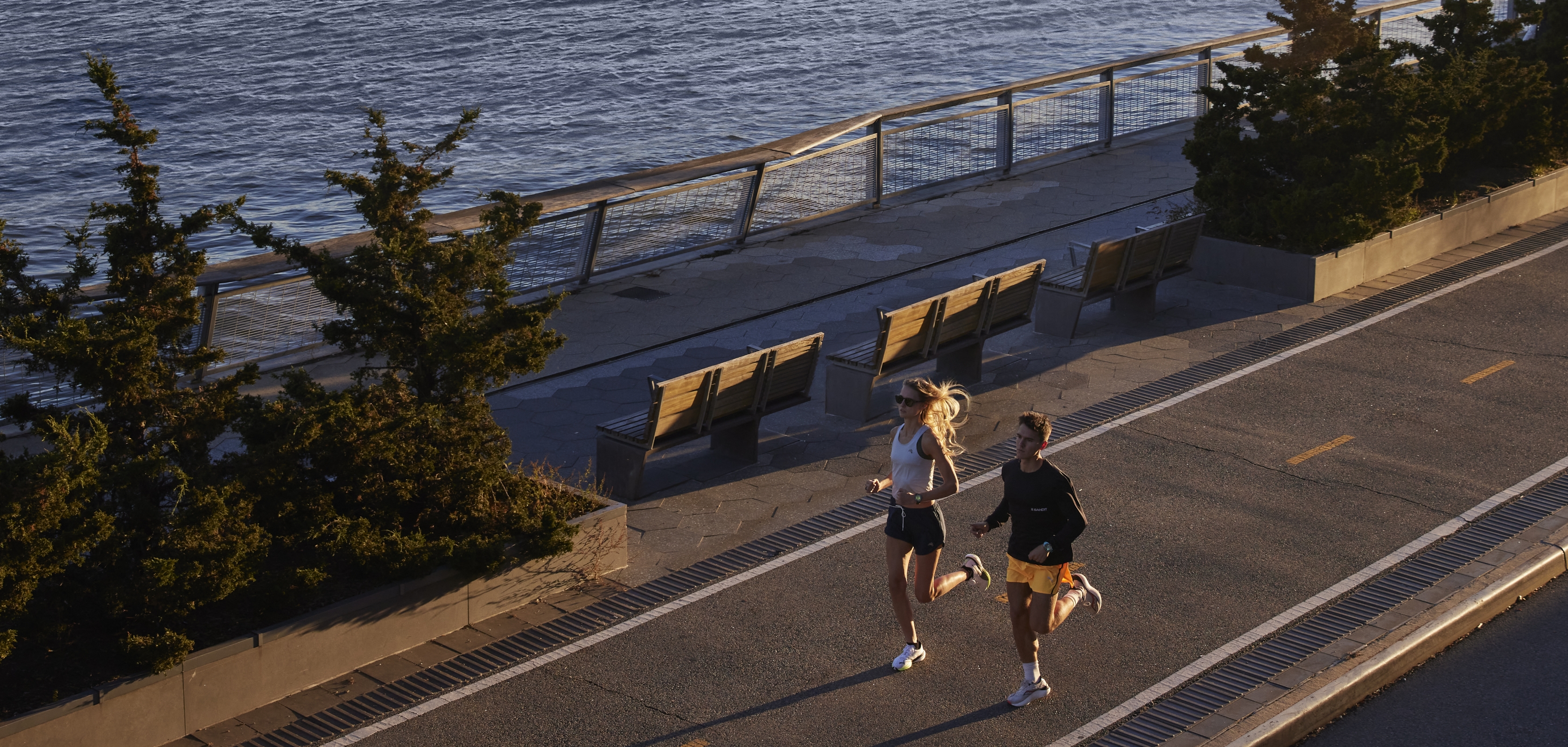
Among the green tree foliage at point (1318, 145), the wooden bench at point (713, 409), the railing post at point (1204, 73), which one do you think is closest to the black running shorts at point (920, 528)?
the wooden bench at point (713, 409)

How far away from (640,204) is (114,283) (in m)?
8.62

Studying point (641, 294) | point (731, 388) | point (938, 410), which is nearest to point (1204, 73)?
point (641, 294)

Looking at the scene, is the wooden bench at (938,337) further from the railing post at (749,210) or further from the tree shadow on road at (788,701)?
the railing post at (749,210)

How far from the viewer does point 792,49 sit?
50.4 m

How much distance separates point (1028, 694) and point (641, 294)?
819 centimetres

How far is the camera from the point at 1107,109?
20.5 meters

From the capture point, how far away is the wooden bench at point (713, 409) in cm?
1005

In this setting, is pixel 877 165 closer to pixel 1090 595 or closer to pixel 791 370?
pixel 791 370

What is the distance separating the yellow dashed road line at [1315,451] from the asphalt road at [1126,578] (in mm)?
52

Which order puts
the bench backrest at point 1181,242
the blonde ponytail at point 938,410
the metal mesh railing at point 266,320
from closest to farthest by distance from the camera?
the blonde ponytail at point 938,410 < the metal mesh railing at point 266,320 < the bench backrest at point 1181,242

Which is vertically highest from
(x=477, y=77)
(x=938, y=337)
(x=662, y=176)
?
(x=662, y=176)

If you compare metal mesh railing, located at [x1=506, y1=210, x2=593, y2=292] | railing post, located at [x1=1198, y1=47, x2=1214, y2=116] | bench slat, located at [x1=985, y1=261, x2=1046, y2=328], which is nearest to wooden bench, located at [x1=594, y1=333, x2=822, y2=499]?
bench slat, located at [x1=985, y1=261, x2=1046, y2=328]

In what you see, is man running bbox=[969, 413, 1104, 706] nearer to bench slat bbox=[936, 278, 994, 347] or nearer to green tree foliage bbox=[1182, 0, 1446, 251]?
bench slat bbox=[936, 278, 994, 347]

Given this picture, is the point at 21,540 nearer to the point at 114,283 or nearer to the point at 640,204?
the point at 114,283
